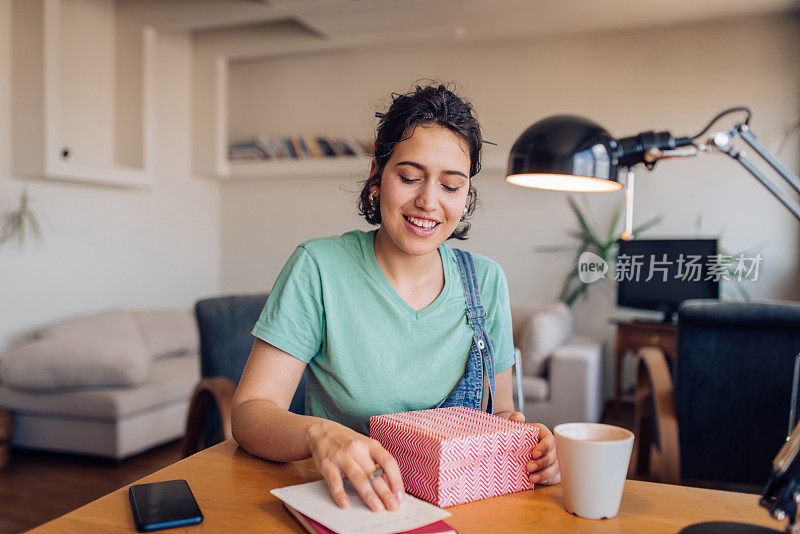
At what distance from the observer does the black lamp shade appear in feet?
2.88

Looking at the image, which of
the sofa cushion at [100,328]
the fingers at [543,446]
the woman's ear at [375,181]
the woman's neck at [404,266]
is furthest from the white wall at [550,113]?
the fingers at [543,446]

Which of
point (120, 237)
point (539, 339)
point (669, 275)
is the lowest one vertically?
point (539, 339)

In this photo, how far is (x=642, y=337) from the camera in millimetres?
3930

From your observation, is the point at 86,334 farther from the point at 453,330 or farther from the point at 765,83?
the point at 765,83

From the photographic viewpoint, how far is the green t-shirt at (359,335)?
1.16m

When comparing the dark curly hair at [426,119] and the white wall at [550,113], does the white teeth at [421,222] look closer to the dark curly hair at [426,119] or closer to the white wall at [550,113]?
the dark curly hair at [426,119]

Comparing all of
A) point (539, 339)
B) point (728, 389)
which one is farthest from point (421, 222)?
point (539, 339)

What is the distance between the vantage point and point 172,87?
5125 millimetres

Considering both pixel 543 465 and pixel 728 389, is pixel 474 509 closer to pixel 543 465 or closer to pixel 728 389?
pixel 543 465

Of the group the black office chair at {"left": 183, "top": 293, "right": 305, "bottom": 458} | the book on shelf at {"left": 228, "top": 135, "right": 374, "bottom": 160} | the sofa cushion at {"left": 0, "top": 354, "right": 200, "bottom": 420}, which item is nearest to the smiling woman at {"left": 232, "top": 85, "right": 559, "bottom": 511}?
the black office chair at {"left": 183, "top": 293, "right": 305, "bottom": 458}

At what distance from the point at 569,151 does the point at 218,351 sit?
1.58 m

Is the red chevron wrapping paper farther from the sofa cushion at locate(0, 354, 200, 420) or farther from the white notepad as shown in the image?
the sofa cushion at locate(0, 354, 200, 420)

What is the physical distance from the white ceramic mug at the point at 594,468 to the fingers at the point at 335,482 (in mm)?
268

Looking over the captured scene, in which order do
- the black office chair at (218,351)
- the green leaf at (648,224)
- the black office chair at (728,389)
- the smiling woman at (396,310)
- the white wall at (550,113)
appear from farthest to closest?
the green leaf at (648,224) < the white wall at (550,113) < the black office chair at (218,351) < the black office chair at (728,389) < the smiling woman at (396,310)
